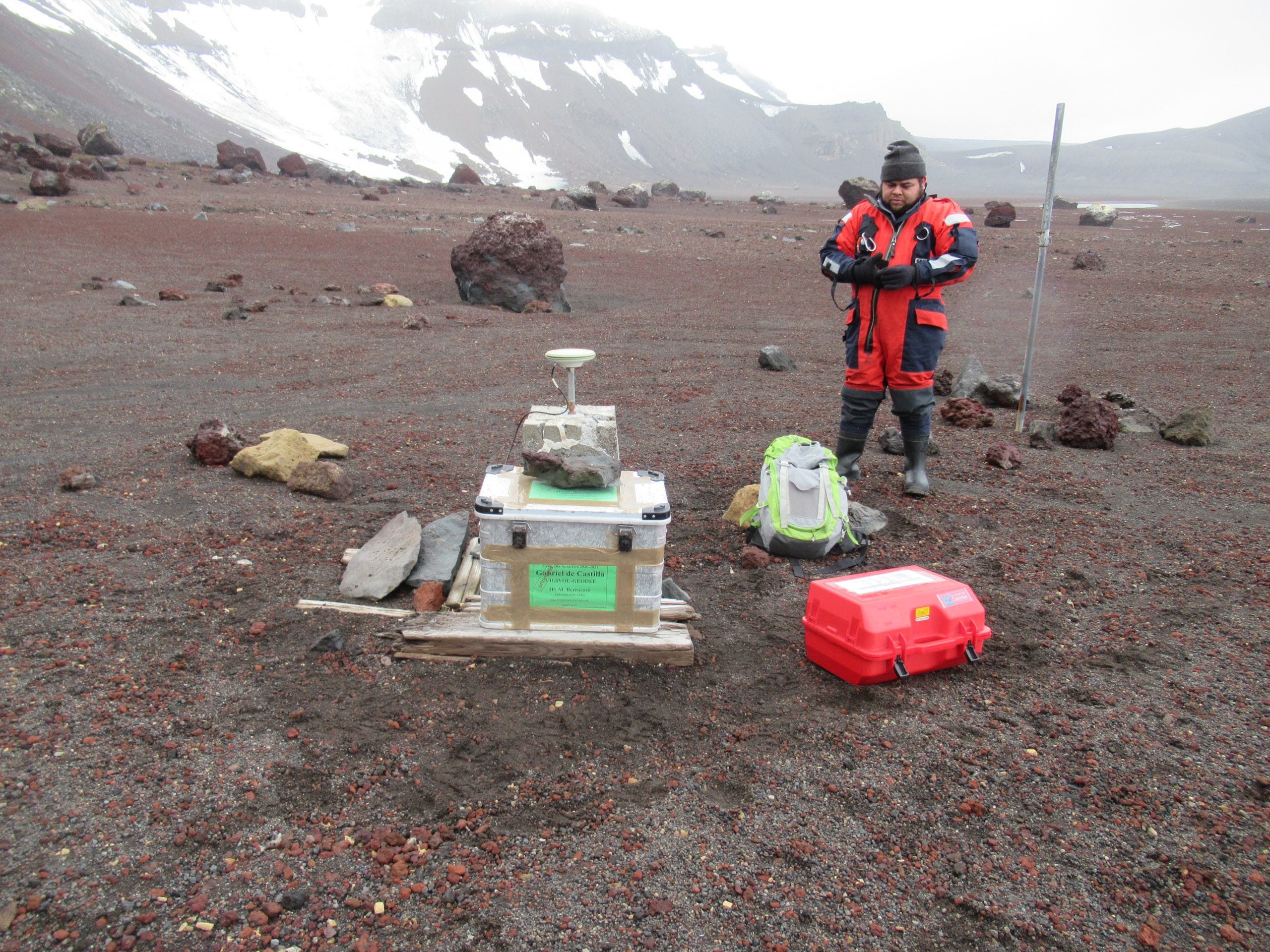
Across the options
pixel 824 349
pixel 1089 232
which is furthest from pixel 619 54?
pixel 824 349

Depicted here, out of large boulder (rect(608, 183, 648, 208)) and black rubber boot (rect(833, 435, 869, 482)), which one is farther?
large boulder (rect(608, 183, 648, 208))

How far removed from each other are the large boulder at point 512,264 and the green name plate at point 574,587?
9.15 metres

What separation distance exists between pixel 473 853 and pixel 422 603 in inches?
54.0

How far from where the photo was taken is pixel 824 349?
966 centimetres

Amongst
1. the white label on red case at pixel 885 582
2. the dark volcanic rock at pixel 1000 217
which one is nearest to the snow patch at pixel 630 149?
the dark volcanic rock at pixel 1000 217

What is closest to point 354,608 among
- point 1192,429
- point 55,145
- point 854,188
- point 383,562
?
point 383,562

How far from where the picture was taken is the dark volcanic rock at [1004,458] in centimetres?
534

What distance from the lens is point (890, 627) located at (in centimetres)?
295

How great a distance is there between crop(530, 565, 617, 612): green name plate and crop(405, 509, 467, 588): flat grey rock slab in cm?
67

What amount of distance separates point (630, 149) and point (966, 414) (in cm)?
10832

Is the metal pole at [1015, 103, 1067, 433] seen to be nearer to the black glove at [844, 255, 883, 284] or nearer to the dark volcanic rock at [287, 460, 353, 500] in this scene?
the black glove at [844, 255, 883, 284]

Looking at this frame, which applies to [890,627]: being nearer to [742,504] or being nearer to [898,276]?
[742,504]

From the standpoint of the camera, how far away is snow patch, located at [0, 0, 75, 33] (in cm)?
6025

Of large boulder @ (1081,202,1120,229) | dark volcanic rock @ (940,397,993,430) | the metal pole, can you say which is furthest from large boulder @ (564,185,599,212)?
the metal pole
